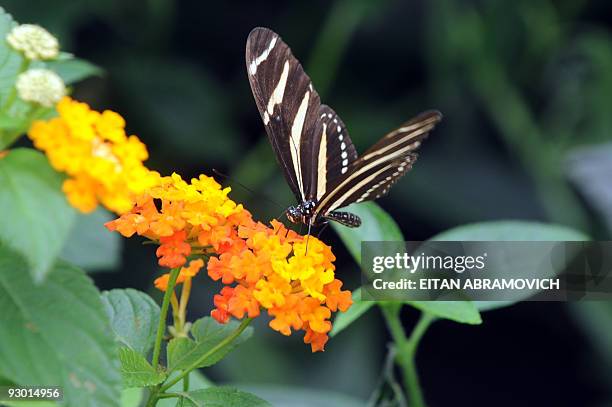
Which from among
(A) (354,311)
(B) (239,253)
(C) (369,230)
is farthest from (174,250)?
(C) (369,230)

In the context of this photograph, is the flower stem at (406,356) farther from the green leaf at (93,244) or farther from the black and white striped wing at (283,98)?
the green leaf at (93,244)

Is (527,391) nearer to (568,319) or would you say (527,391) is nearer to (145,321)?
(568,319)

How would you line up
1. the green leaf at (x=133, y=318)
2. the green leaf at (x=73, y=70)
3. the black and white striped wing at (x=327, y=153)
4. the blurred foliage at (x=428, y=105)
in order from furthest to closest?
the blurred foliage at (x=428, y=105) < the green leaf at (x=73, y=70) < the black and white striped wing at (x=327, y=153) < the green leaf at (x=133, y=318)

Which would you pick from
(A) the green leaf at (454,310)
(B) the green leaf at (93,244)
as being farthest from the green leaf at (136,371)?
(B) the green leaf at (93,244)

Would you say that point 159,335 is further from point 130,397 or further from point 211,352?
point 130,397

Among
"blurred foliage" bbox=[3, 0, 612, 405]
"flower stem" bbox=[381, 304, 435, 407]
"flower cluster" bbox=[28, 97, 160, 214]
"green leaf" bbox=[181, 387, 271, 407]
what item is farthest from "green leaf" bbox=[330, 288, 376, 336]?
"blurred foliage" bbox=[3, 0, 612, 405]

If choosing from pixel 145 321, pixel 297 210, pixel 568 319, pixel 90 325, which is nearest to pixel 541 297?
pixel 297 210

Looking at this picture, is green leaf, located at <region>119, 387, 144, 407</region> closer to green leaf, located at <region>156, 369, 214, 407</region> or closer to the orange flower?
green leaf, located at <region>156, 369, 214, 407</region>
